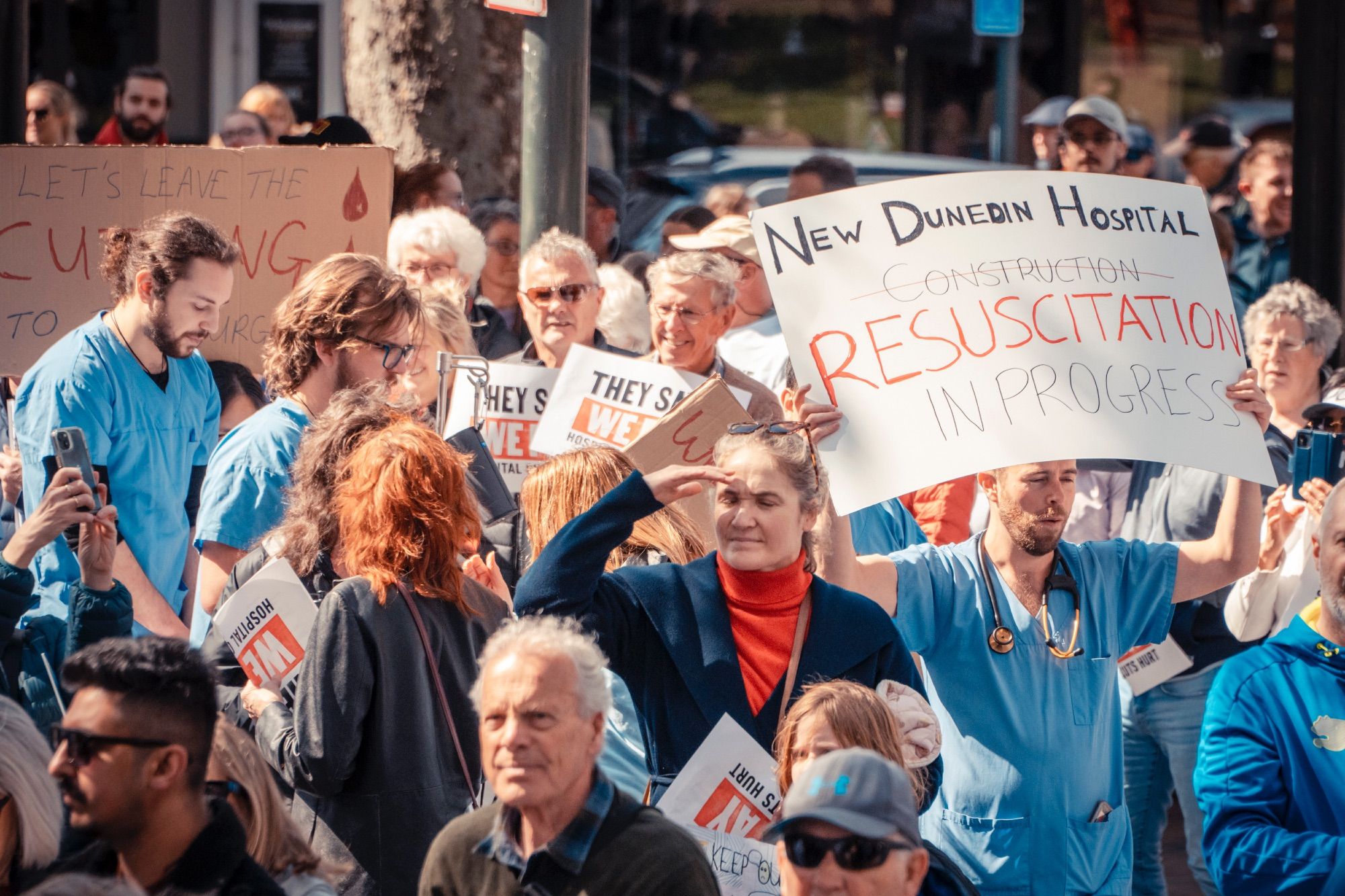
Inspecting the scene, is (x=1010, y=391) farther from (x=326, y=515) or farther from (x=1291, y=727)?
(x=326, y=515)

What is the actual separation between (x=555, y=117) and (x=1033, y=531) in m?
2.96

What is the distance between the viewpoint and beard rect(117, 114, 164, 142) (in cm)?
936

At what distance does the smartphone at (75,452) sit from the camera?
14.0ft

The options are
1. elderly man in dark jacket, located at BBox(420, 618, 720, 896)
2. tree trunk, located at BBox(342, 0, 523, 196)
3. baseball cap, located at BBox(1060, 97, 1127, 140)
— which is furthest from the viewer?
tree trunk, located at BBox(342, 0, 523, 196)

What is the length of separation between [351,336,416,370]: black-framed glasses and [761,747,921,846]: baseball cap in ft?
6.91

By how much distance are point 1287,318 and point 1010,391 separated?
2.35 m

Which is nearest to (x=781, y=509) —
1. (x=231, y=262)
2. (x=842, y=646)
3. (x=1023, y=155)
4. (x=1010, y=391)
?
(x=842, y=646)

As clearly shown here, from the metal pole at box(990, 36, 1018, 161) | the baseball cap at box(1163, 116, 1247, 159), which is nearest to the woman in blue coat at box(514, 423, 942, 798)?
the baseball cap at box(1163, 116, 1247, 159)

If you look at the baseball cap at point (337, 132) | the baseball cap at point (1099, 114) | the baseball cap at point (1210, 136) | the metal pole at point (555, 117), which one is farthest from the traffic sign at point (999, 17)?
the metal pole at point (555, 117)

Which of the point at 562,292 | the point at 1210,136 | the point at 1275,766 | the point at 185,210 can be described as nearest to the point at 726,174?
the point at 1210,136

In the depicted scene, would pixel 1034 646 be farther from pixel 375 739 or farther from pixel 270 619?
pixel 270 619

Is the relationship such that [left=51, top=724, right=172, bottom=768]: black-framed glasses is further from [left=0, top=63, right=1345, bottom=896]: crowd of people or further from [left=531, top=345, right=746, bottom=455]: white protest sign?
[left=531, top=345, right=746, bottom=455]: white protest sign

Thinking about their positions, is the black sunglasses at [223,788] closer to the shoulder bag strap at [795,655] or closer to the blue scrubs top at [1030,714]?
the shoulder bag strap at [795,655]

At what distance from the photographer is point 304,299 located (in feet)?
15.1
